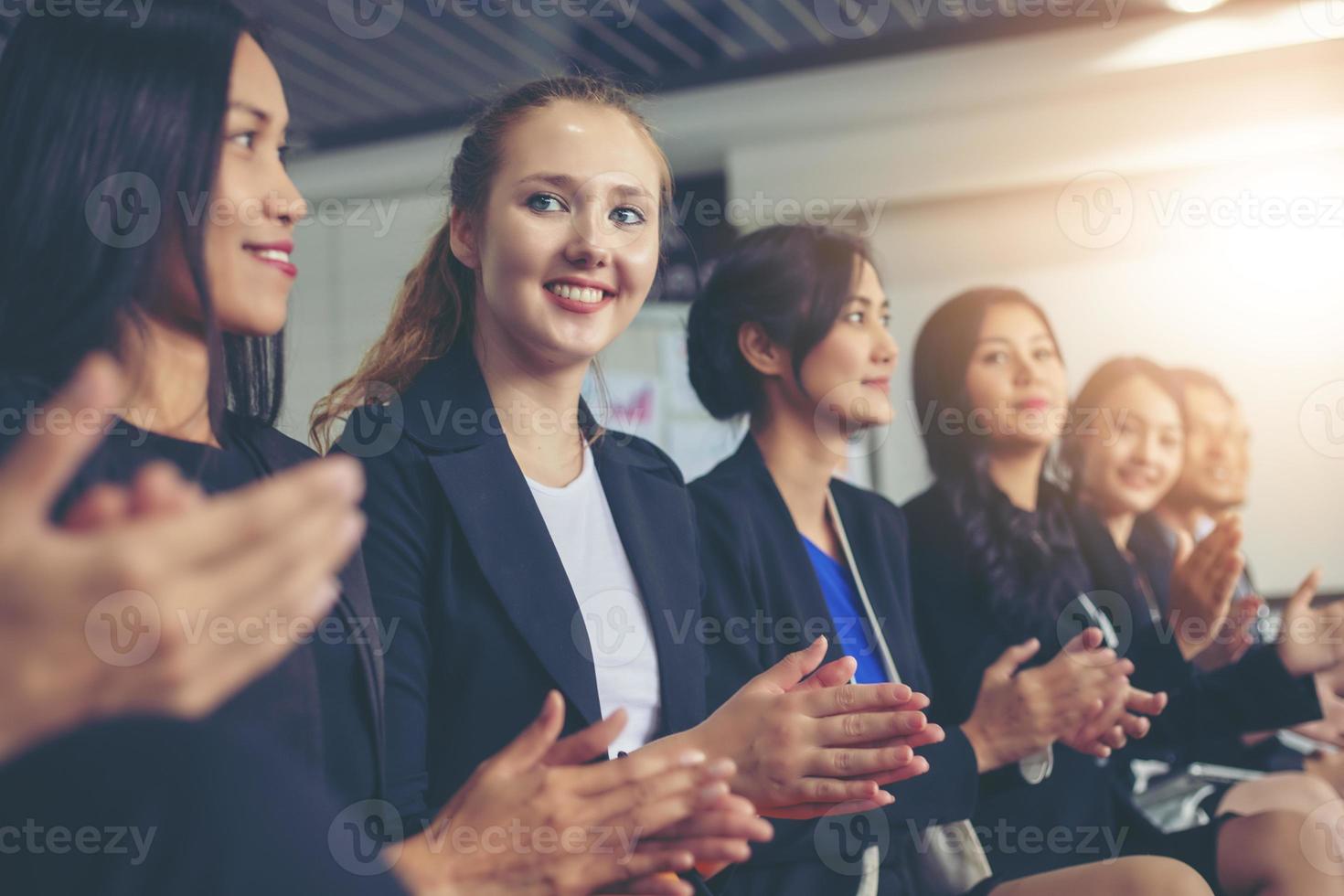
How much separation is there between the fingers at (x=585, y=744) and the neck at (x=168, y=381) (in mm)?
383

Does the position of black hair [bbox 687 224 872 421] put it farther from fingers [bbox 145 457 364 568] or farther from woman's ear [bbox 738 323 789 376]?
fingers [bbox 145 457 364 568]

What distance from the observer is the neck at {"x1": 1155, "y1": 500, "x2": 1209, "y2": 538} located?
2916 millimetres

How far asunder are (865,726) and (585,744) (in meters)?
0.37

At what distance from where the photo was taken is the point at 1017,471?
85.3 inches

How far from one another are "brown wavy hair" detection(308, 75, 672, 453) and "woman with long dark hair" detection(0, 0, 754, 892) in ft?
1.27

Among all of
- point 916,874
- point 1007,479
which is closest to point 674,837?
point 916,874

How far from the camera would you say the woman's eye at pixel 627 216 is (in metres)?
1.39

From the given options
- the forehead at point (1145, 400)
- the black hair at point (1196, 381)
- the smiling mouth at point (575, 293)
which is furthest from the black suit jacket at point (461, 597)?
the black hair at point (1196, 381)

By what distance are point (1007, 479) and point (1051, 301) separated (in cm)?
200

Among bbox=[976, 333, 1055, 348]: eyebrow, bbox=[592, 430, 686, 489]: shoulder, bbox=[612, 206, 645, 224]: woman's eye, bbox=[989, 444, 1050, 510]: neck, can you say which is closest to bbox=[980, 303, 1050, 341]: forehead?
bbox=[976, 333, 1055, 348]: eyebrow

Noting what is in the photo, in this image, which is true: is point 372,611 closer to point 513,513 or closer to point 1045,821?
point 513,513

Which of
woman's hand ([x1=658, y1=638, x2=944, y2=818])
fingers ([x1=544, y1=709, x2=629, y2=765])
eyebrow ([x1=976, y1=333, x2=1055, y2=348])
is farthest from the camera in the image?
eyebrow ([x1=976, y1=333, x2=1055, y2=348])

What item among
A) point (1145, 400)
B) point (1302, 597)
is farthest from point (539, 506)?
point (1145, 400)

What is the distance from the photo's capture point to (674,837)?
0.89 m
